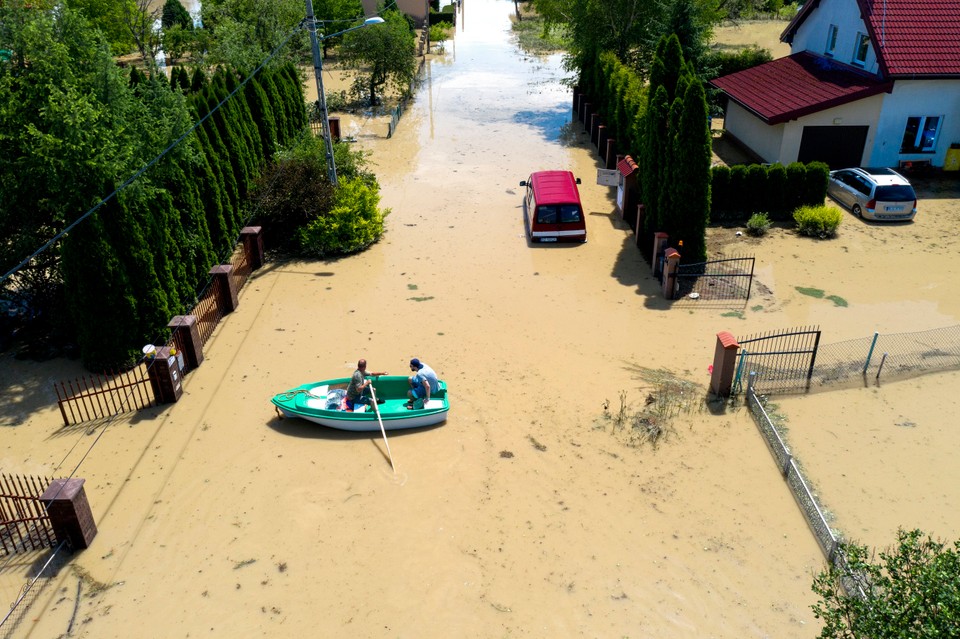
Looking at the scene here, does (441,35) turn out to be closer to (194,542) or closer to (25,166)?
(25,166)

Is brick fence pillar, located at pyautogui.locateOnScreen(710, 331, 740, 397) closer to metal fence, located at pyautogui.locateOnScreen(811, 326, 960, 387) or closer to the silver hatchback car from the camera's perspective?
metal fence, located at pyautogui.locateOnScreen(811, 326, 960, 387)

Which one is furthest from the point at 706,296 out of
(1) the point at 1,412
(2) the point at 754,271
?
(1) the point at 1,412

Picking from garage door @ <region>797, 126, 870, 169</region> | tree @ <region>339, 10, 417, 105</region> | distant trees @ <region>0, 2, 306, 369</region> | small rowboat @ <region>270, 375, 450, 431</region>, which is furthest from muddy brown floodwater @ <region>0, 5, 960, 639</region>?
tree @ <region>339, 10, 417, 105</region>

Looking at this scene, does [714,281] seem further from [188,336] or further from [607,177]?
[188,336]

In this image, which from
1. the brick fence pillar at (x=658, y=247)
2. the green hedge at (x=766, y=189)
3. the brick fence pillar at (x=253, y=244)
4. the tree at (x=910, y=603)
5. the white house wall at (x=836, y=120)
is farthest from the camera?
the white house wall at (x=836, y=120)

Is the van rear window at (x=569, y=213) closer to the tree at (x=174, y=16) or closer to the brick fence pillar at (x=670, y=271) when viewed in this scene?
the brick fence pillar at (x=670, y=271)

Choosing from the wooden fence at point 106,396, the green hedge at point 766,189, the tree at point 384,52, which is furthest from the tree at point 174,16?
the wooden fence at point 106,396

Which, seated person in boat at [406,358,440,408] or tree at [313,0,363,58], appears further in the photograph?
tree at [313,0,363,58]
